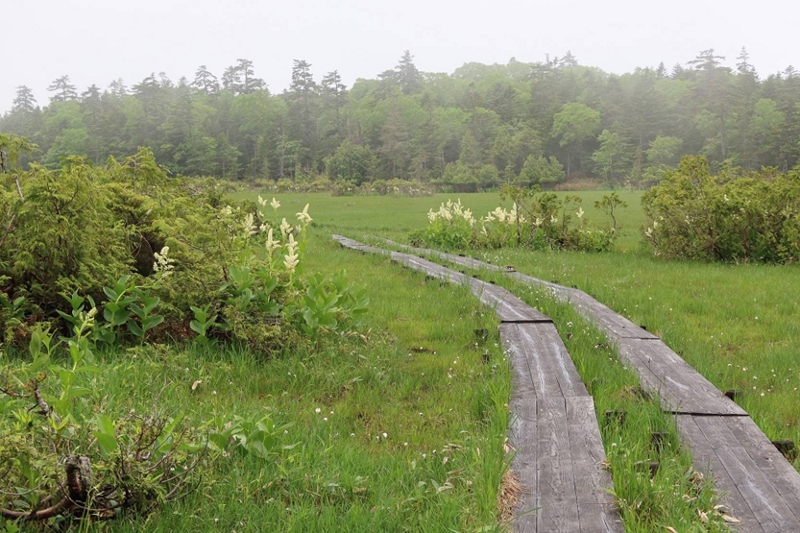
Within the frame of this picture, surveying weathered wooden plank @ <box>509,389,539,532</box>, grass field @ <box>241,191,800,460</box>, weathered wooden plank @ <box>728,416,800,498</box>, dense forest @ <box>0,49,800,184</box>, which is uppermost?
dense forest @ <box>0,49,800,184</box>

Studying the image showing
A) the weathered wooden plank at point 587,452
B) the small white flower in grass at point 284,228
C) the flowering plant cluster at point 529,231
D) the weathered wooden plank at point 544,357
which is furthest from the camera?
the flowering plant cluster at point 529,231

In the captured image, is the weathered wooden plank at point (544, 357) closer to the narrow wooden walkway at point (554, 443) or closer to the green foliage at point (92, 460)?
the narrow wooden walkway at point (554, 443)

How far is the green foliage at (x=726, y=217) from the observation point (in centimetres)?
1148

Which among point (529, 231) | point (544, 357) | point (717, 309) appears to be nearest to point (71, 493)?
point (544, 357)

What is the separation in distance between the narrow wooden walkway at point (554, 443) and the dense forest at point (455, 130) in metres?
64.5

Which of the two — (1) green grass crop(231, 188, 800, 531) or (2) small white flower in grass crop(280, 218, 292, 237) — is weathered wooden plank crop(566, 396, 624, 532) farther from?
(2) small white flower in grass crop(280, 218, 292, 237)

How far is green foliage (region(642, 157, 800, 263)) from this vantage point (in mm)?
11484

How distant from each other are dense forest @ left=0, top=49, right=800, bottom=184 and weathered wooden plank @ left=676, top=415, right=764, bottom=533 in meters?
65.9

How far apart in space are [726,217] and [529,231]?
16.0 feet

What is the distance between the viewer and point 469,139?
7912 centimetres

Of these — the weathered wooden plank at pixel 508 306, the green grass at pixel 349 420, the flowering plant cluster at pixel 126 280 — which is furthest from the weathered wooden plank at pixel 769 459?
the flowering plant cluster at pixel 126 280

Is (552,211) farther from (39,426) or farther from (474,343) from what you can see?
(39,426)

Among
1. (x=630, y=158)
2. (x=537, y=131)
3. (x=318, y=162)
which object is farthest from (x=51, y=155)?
(x=630, y=158)

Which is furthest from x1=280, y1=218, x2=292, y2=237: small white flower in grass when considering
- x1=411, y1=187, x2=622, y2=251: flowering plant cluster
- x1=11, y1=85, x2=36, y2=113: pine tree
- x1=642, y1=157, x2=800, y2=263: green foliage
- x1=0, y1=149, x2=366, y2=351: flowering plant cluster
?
x1=11, y1=85, x2=36, y2=113: pine tree
